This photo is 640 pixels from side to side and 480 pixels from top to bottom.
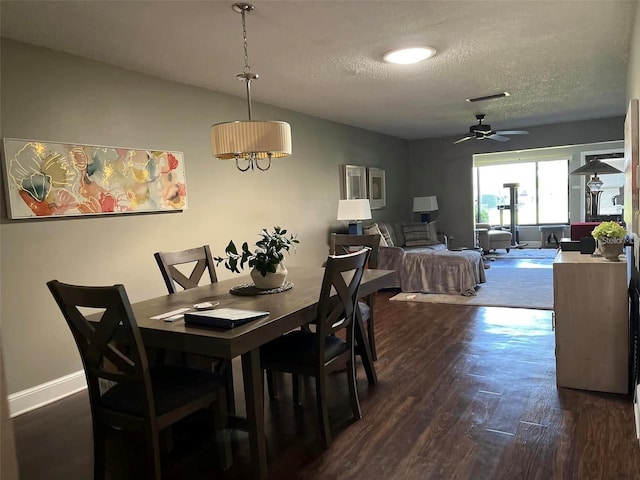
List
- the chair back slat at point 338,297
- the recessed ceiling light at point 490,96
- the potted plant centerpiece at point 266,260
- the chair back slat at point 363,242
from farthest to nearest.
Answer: the recessed ceiling light at point 490,96 < the chair back slat at point 363,242 < the potted plant centerpiece at point 266,260 < the chair back slat at point 338,297

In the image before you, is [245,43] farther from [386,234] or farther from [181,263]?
[386,234]

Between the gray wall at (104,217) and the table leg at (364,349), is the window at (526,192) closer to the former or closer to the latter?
the gray wall at (104,217)

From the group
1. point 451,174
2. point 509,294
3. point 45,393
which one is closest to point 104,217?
point 45,393

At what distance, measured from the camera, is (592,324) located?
2.88 metres

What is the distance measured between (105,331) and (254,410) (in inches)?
28.6

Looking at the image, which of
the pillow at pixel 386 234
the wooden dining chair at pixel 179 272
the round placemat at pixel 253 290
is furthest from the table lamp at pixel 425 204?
the round placemat at pixel 253 290

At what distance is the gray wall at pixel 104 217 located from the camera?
301cm

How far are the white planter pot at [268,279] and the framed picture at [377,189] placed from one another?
15.8ft

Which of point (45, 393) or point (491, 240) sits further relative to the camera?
point (491, 240)

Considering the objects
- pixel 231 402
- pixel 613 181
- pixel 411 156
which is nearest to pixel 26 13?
pixel 231 402

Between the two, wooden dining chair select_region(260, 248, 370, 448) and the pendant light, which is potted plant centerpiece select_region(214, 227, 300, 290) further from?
the pendant light

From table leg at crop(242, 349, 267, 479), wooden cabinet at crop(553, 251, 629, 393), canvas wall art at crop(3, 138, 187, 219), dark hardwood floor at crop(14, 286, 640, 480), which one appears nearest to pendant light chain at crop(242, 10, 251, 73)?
canvas wall art at crop(3, 138, 187, 219)

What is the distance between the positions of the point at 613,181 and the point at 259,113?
8460 millimetres

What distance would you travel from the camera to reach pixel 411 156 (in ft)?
29.7
